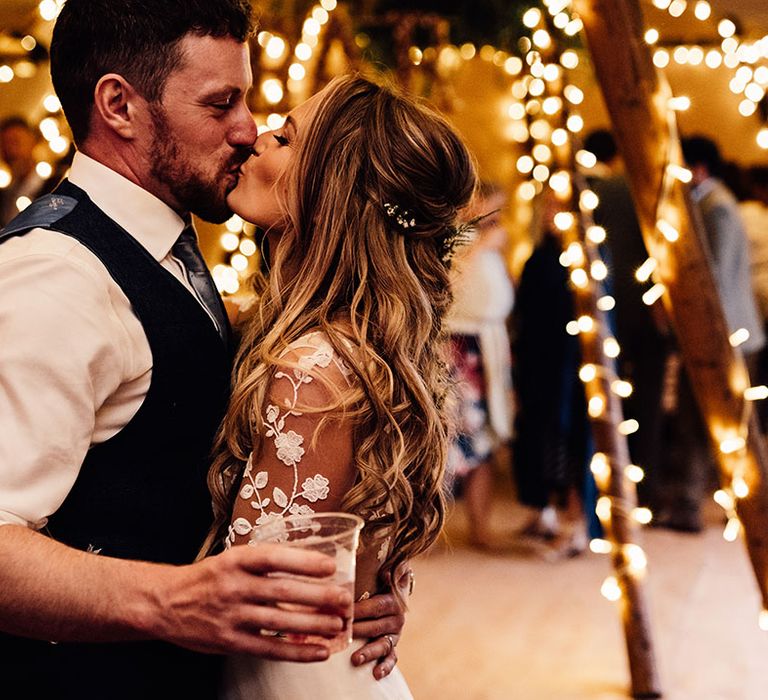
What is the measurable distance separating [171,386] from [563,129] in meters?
2.48

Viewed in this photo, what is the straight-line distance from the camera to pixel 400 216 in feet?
5.49

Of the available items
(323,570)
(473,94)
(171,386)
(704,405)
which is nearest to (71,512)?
(171,386)

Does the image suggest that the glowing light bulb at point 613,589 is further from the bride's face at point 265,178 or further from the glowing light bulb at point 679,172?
the bride's face at point 265,178

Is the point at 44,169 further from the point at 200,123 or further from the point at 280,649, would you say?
the point at 280,649

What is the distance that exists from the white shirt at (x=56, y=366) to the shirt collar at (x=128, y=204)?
140 mm

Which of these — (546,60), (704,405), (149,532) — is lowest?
(704,405)

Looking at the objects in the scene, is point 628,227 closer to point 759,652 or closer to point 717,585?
point 717,585

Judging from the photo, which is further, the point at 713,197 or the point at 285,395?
the point at 713,197

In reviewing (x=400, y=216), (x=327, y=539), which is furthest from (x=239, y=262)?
(x=327, y=539)

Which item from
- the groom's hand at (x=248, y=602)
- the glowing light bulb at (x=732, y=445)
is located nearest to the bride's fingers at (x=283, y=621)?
the groom's hand at (x=248, y=602)

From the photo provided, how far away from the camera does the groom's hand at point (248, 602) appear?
1.00 metres

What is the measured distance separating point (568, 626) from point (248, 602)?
333 cm

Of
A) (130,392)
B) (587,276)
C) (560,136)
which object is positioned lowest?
(587,276)

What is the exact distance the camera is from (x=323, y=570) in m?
1.01
